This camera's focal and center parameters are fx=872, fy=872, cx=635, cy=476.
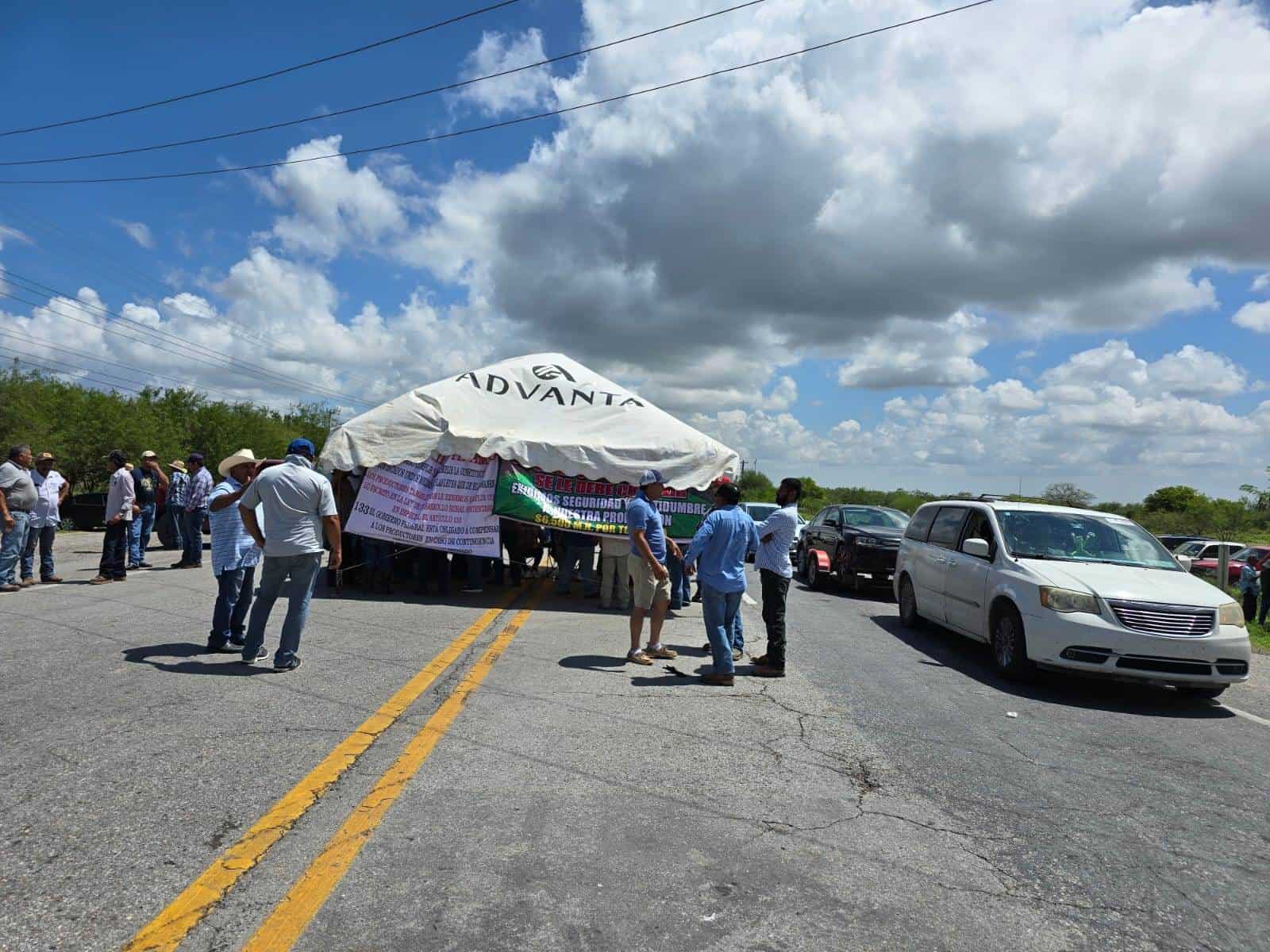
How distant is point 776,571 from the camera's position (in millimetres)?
7949

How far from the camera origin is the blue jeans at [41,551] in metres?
11.6

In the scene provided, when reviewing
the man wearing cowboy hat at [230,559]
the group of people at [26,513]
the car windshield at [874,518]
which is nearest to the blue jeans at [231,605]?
the man wearing cowboy hat at [230,559]

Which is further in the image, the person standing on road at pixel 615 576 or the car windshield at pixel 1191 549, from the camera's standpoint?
the car windshield at pixel 1191 549

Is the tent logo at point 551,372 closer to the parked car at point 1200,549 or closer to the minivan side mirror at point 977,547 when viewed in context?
the minivan side mirror at point 977,547

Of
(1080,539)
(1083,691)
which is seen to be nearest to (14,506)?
(1083,691)

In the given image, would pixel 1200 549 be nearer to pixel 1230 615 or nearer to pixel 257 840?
pixel 1230 615

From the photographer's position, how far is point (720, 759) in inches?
207

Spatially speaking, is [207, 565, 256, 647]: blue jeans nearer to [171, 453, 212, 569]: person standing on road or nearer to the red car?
[171, 453, 212, 569]: person standing on road

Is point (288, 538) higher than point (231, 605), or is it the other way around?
point (288, 538)

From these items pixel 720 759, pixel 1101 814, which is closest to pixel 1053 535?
pixel 1101 814

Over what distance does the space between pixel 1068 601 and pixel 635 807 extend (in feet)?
Result: 17.1

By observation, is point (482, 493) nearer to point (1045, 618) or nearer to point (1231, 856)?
point (1045, 618)

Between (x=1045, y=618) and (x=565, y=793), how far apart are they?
526cm

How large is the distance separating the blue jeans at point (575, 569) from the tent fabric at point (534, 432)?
4.24ft
